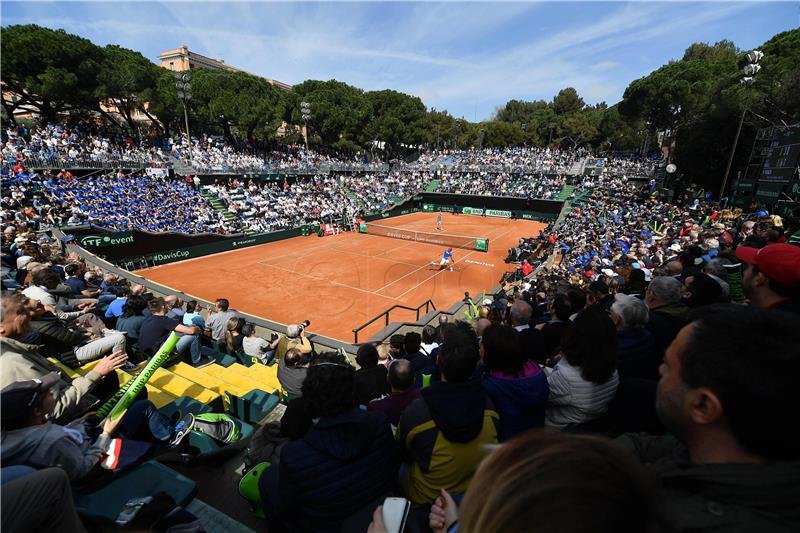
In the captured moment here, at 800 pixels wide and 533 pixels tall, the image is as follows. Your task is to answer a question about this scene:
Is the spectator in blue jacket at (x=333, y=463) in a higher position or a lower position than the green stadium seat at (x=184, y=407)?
higher

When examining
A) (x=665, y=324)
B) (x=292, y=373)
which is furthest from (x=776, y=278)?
(x=292, y=373)

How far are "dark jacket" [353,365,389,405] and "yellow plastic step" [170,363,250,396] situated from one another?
2.45 metres

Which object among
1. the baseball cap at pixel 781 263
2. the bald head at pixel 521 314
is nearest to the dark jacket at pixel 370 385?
the bald head at pixel 521 314

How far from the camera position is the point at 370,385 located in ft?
15.1

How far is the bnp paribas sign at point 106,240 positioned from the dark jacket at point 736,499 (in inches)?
1010

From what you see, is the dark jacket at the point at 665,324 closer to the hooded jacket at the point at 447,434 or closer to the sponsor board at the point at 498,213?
the hooded jacket at the point at 447,434

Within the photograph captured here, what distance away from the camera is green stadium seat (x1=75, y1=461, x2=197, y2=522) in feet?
9.07

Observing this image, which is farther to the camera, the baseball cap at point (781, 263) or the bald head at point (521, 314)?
the bald head at point (521, 314)

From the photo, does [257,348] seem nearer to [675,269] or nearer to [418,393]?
[418,393]

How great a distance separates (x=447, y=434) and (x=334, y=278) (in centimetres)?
2055

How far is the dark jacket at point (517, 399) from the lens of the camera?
9.80 feet

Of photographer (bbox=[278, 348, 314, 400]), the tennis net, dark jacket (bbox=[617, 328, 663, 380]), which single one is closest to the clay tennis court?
the tennis net

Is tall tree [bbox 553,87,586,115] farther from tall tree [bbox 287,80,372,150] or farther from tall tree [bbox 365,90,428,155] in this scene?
tall tree [bbox 287,80,372,150]

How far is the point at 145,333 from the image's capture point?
21.5ft
